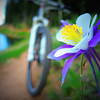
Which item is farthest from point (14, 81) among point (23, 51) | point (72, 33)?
point (72, 33)

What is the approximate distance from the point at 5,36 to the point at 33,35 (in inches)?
27.1

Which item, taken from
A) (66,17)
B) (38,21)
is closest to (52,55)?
(66,17)

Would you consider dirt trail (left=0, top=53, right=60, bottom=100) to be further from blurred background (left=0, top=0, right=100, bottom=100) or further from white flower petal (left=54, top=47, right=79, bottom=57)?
white flower petal (left=54, top=47, right=79, bottom=57)

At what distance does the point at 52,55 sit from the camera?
1.28 feet

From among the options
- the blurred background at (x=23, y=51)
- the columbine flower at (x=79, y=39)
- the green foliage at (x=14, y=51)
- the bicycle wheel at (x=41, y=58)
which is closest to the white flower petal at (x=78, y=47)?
the columbine flower at (x=79, y=39)

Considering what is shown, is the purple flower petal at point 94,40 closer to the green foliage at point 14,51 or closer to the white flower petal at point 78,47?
the white flower petal at point 78,47

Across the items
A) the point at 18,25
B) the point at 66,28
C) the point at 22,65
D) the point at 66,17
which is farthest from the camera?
the point at 18,25

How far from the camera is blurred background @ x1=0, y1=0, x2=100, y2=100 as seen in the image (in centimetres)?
79

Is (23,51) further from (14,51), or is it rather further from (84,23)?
(84,23)

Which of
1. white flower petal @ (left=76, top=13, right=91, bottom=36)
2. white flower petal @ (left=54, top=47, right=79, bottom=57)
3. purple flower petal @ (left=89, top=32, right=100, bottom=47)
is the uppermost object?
white flower petal @ (left=76, top=13, right=91, bottom=36)

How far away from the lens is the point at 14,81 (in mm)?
1637

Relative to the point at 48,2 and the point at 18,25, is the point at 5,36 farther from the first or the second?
the point at 48,2

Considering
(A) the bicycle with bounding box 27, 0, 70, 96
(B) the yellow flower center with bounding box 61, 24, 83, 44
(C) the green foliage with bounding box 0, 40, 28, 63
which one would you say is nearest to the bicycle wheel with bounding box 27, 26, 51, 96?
(A) the bicycle with bounding box 27, 0, 70, 96

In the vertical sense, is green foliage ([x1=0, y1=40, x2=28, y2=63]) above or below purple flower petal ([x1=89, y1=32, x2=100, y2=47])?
below
